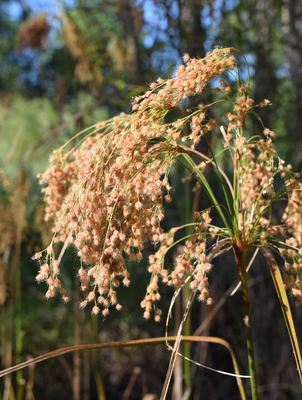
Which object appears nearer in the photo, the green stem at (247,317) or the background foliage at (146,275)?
the green stem at (247,317)

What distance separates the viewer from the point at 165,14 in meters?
1.79

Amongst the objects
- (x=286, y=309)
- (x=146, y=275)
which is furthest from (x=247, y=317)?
(x=146, y=275)

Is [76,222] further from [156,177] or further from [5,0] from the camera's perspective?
[5,0]

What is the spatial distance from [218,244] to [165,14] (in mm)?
1515

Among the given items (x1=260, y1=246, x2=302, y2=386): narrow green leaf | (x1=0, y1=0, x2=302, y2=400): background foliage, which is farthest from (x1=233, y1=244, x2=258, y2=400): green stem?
(x1=0, y1=0, x2=302, y2=400): background foliage

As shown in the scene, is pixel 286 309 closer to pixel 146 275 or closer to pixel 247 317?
pixel 247 317

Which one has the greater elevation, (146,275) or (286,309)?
(146,275)

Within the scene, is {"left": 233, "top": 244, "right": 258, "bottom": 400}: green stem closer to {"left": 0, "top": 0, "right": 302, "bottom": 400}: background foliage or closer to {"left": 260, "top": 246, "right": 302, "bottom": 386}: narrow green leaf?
{"left": 260, "top": 246, "right": 302, "bottom": 386}: narrow green leaf

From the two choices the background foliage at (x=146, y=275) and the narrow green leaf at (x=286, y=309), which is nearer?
the narrow green leaf at (x=286, y=309)

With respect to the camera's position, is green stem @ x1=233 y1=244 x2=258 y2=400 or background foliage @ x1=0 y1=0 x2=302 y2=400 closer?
green stem @ x1=233 y1=244 x2=258 y2=400

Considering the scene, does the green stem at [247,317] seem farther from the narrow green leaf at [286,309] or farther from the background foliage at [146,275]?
the background foliage at [146,275]

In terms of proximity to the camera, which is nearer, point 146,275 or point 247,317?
point 247,317

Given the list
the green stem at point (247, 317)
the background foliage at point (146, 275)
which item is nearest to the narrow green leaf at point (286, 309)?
the green stem at point (247, 317)

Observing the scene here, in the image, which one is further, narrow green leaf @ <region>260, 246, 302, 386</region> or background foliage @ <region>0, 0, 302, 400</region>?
background foliage @ <region>0, 0, 302, 400</region>
